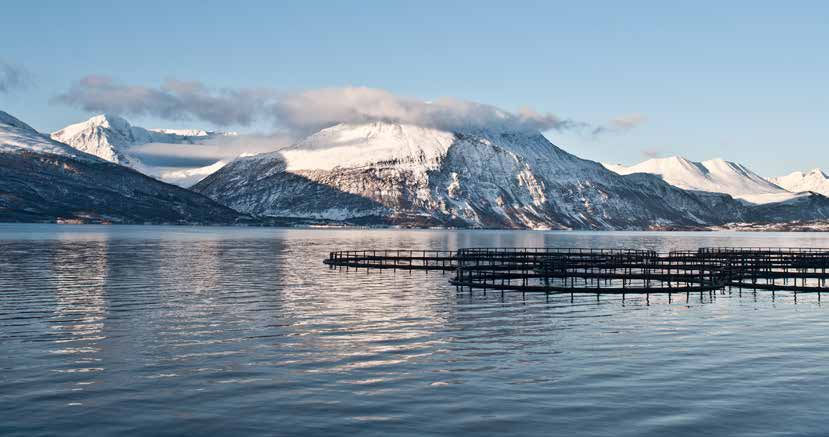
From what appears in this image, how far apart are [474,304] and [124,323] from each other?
28352 millimetres

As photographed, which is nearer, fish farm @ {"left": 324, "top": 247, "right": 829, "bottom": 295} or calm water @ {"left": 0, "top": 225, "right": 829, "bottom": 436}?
calm water @ {"left": 0, "top": 225, "right": 829, "bottom": 436}

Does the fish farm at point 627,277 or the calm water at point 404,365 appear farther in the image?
the fish farm at point 627,277

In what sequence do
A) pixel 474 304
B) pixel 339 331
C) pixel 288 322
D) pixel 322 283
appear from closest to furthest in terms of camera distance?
pixel 339 331 < pixel 288 322 < pixel 474 304 < pixel 322 283

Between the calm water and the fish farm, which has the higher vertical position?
the fish farm

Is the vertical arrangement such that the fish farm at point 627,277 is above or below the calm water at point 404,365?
above

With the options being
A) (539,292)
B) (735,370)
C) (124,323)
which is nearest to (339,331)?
(124,323)

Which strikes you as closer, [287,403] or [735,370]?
[287,403]

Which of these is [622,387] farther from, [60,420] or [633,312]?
[633,312]

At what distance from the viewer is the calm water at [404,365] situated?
2917cm

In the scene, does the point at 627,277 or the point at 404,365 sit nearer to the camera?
the point at 404,365

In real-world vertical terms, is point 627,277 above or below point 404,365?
above

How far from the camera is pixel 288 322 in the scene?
54312 mm

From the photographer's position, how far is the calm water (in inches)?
1148

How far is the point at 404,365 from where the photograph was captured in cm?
3925
